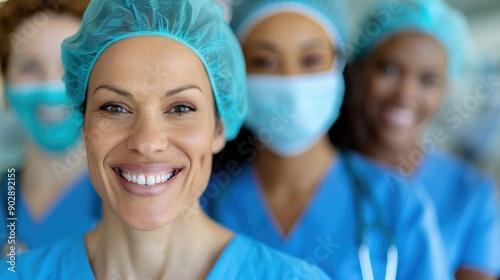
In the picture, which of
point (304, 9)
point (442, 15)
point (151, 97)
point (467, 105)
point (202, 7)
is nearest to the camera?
point (151, 97)

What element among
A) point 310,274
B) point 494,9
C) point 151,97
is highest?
point 151,97

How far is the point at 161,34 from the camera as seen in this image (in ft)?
4.36

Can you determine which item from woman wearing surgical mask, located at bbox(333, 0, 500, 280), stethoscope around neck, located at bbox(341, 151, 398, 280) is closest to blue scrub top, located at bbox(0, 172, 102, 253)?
stethoscope around neck, located at bbox(341, 151, 398, 280)

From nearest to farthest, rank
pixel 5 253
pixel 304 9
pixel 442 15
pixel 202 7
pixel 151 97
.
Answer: pixel 151 97 → pixel 202 7 → pixel 5 253 → pixel 304 9 → pixel 442 15

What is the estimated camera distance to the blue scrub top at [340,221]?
1.83 m

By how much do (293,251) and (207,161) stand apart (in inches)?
24.5

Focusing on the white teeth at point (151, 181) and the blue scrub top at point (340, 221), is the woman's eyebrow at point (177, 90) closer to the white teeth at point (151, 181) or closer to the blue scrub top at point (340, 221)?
the white teeth at point (151, 181)

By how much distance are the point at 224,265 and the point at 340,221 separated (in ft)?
1.99

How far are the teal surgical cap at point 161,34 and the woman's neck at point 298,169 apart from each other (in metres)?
0.62

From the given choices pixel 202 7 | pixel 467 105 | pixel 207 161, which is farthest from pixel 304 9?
pixel 467 105

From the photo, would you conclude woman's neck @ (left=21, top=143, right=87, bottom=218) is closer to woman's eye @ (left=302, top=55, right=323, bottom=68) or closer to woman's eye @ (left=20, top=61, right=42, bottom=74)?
woman's eye @ (left=20, top=61, right=42, bottom=74)

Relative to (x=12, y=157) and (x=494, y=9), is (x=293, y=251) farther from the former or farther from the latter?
(x=494, y=9)

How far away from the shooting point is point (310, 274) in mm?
1444

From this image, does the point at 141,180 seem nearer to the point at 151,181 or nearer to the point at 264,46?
the point at 151,181
